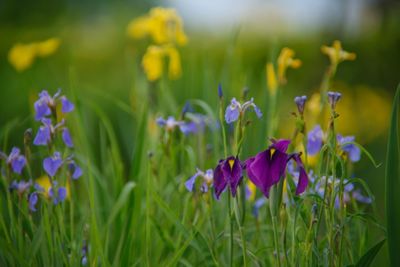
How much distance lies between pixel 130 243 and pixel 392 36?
2579 mm

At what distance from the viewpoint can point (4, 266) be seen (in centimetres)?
135

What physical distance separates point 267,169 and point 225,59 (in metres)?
2.24

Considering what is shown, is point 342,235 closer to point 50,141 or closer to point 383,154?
point 50,141

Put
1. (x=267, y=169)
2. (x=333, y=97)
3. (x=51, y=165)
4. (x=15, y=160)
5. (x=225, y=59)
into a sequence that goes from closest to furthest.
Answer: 1. (x=267, y=169)
2. (x=333, y=97)
3. (x=51, y=165)
4. (x=15, y=160)
5. (x=225, y=59)

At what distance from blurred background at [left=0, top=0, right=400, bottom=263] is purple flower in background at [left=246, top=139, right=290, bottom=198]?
1007mm

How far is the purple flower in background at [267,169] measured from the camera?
1059 mm

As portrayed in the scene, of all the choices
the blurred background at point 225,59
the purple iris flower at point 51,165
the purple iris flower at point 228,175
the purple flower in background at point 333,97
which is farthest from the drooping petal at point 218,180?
the blurred background at point 225,59

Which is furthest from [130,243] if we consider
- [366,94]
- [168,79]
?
[366,94]

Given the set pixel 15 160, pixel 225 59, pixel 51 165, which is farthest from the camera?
pixel 225 59

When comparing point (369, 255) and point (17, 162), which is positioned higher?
point (17, 162)

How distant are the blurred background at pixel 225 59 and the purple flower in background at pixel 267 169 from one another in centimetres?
101

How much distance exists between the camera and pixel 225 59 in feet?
10.7

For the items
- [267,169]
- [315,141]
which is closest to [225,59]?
[315,141]

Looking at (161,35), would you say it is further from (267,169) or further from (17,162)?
(267,169)
